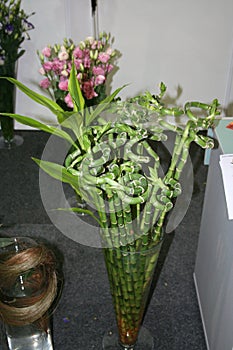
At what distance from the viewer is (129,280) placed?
1.44m

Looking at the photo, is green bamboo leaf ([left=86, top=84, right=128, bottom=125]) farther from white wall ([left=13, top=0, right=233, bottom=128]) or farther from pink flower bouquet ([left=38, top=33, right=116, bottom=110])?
white wall ([left=13, top=0, right=233, bottom=128])

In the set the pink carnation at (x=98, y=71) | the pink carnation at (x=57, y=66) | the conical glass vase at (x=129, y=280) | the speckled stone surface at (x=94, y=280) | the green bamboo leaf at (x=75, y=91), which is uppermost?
the green bamboo leaf at (x=75, y=91)

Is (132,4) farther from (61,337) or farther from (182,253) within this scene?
(61,337)

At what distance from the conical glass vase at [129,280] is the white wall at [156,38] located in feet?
5.67

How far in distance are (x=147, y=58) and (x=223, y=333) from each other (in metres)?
1.83

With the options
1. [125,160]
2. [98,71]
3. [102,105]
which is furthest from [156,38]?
[125,160]

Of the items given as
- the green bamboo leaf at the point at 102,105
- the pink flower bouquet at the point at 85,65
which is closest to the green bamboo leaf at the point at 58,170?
the green bamboo leaf at the point at 102,105

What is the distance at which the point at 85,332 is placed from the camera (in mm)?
1878

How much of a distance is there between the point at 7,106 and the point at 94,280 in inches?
47.0

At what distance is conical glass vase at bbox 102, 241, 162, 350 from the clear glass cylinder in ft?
0.61

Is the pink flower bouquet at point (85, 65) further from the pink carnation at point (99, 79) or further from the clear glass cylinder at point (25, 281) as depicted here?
the clear glass cylinder at point (25, 281)

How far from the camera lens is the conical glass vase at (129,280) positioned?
54.3 inches

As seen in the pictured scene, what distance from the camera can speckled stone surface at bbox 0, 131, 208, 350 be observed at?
1.87 m

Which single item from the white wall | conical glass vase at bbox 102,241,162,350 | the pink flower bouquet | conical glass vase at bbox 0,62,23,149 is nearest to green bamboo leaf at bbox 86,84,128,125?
conical glass vase at bbox 102,241,162,350
